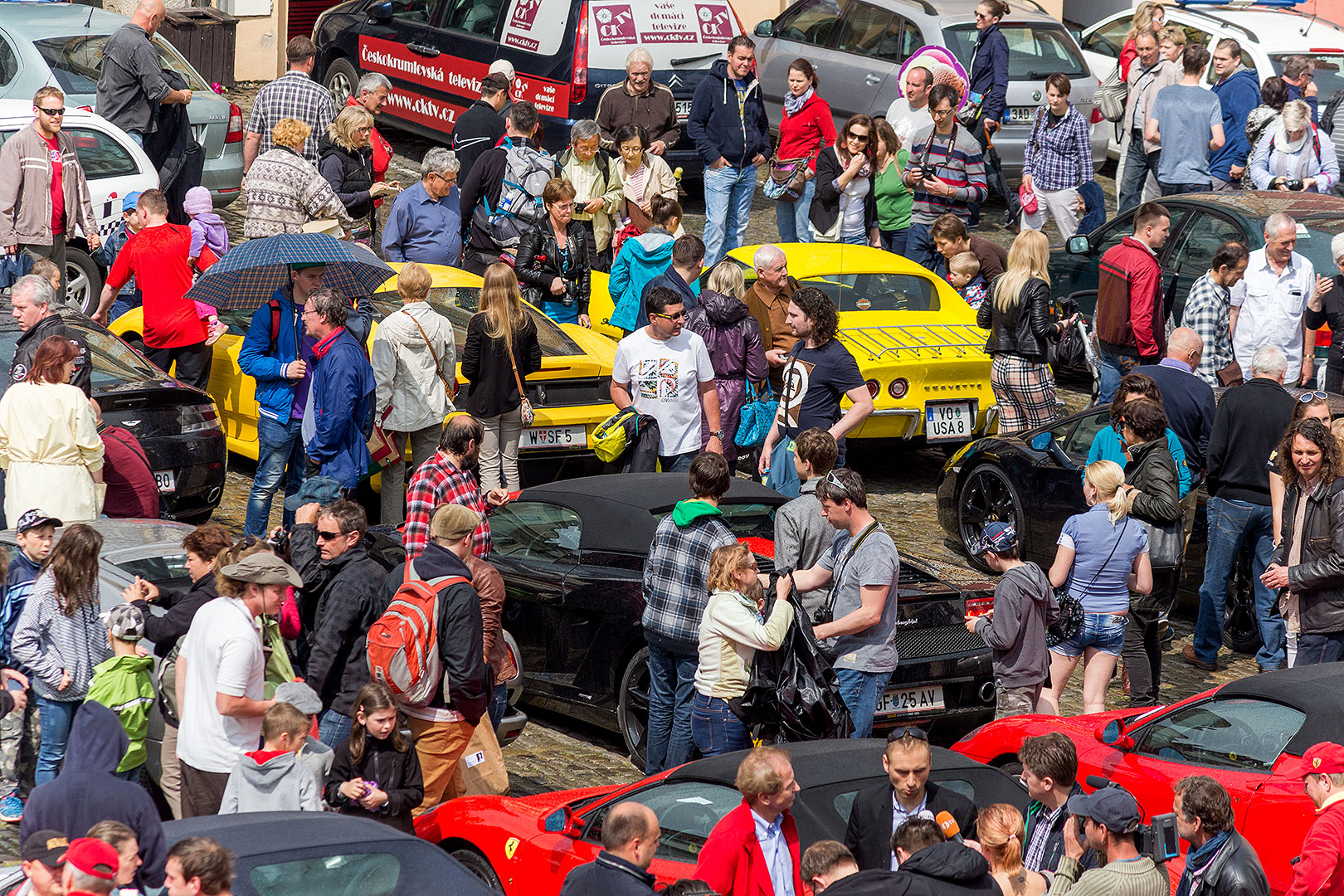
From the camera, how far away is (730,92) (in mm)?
15172

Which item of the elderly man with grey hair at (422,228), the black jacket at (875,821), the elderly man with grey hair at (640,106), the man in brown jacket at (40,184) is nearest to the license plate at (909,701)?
the black jacket at (875,821)

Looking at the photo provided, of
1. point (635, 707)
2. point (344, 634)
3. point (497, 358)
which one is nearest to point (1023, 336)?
point (497, 358)

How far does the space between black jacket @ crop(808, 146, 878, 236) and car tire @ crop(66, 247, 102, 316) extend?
5.85 m

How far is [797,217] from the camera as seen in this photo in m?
15.1

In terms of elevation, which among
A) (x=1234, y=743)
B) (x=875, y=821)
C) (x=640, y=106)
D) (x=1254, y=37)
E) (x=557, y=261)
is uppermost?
(x=1254, y=37)

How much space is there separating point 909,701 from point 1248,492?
2.77 meters

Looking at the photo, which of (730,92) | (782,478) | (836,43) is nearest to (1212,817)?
(782,478)

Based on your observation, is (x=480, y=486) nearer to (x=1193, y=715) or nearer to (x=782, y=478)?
(x=782, y=478)

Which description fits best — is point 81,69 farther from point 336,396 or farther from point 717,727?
point 717,727

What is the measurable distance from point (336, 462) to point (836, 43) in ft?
35.7

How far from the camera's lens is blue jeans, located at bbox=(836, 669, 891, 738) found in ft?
25.3

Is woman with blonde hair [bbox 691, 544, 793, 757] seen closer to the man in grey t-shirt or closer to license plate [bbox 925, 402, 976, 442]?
the man in grey t-shirt

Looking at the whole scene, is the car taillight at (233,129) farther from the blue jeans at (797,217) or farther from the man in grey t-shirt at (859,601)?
the man in grey t-shirt at (859,601)

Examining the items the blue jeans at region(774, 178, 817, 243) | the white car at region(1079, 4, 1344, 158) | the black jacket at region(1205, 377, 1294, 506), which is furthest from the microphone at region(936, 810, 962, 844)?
the white car at region(1079, 4, 1344, 158)
